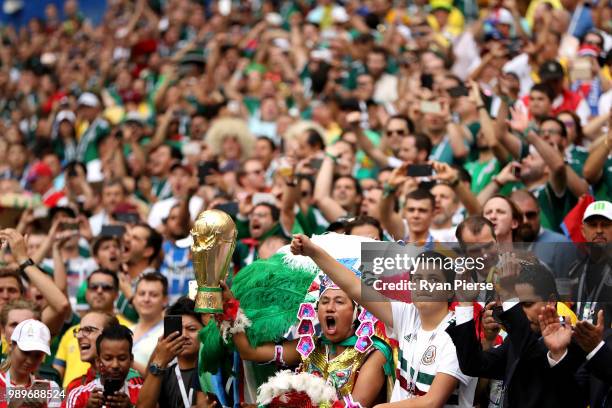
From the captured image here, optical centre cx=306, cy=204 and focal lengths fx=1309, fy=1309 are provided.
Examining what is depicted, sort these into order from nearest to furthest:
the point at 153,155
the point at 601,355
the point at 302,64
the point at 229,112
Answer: the point at 601,355, the point at 153,155, the point at 229,112, the point at 302,64

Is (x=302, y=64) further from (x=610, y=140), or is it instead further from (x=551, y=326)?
(x=551, y=326)

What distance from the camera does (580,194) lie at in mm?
9500

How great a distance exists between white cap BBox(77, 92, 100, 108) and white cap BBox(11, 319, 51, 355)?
1003 centimetres

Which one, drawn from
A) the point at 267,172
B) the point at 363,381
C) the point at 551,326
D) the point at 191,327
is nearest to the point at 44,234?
the point at 267,172

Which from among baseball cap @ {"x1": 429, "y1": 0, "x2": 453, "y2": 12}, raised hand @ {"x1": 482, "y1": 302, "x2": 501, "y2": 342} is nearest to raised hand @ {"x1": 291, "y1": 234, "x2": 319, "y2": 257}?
raised hand @ {"x1": 482, "y1": 302, "x2": 501, "y2": 342}

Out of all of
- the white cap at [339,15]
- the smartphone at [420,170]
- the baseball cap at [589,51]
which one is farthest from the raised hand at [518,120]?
the white cap at [339,15]

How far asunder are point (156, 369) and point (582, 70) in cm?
636

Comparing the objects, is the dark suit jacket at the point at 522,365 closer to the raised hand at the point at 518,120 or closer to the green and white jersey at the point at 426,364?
the green and white jersey at the point at 426,364

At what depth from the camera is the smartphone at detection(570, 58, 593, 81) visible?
40.0 feet

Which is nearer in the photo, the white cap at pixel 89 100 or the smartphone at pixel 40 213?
the smartphone at pixel 40 213

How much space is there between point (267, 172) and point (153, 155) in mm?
1832

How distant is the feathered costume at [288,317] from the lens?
6738 mm

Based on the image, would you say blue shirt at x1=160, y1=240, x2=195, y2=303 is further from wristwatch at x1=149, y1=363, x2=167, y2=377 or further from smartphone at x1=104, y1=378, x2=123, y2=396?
wristwatch at x1=149, y1=363, x2=167, y2=377

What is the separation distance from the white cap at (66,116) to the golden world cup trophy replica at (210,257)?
11.1 m
